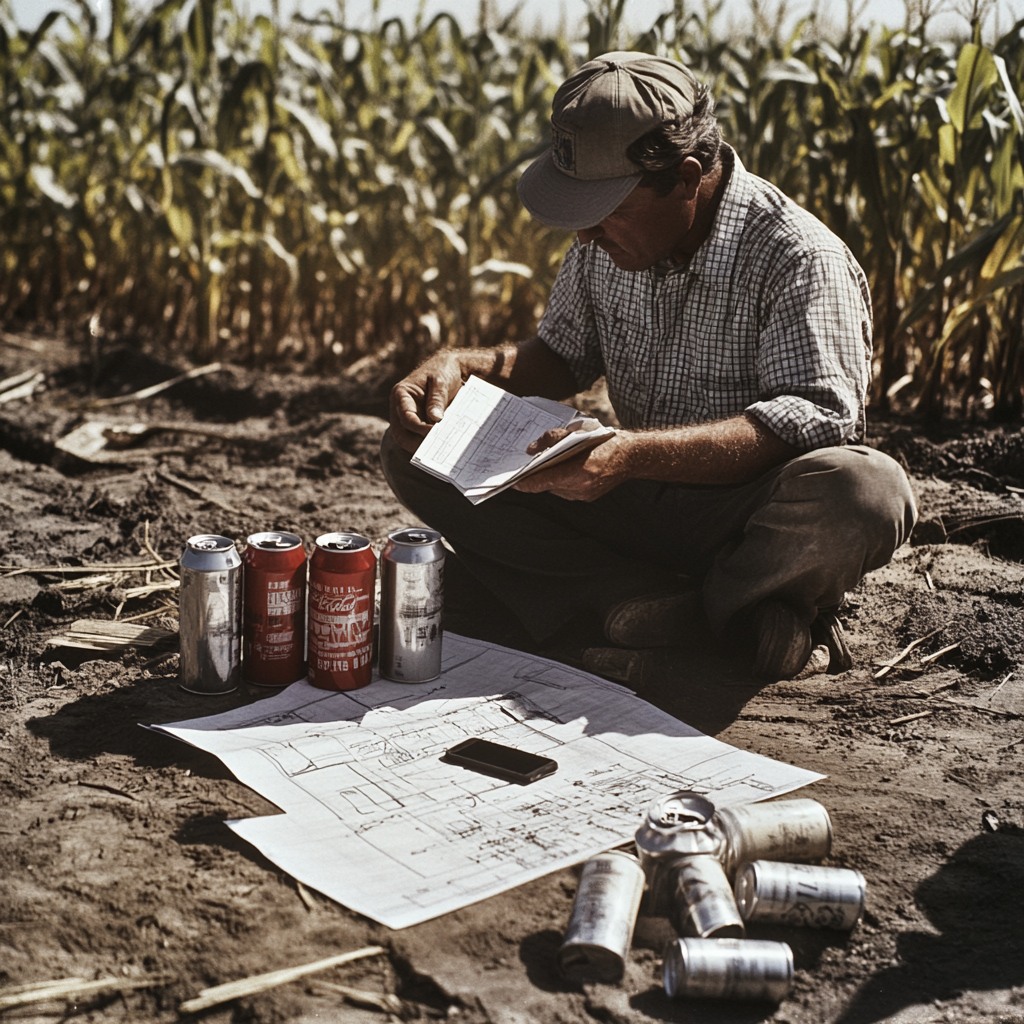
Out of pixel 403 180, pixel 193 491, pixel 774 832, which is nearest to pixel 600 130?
pixel 774 832

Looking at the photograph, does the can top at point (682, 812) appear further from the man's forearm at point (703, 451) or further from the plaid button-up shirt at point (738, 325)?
the plaid button-up shirt at point (738, 325)

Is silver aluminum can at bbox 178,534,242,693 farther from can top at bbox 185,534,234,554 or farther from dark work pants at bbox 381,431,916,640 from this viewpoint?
dark work pants at bbox 381,431,916,640

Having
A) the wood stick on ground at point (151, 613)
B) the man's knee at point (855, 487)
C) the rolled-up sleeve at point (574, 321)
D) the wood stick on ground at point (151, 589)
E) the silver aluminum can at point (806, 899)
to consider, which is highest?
the rolled-up sleeve at point (574, 321)

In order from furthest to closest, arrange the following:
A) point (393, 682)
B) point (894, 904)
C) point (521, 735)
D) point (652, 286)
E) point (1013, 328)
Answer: point (1013, 328) < point (652, 286) < point (393, 682) < point (521, 735) < point (894, 904)

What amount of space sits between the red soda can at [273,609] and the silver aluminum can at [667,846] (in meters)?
1.02

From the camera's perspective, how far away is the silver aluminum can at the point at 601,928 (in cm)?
157

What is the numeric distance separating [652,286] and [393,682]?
1198 millimetres

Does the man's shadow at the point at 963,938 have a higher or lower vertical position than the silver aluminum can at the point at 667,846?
lower

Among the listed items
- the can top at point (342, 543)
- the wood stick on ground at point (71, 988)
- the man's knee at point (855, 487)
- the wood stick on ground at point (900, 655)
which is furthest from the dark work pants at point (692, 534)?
the wood stick on ground at point (71, 988)

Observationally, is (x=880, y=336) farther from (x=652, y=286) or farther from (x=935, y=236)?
(x=652, y=286)

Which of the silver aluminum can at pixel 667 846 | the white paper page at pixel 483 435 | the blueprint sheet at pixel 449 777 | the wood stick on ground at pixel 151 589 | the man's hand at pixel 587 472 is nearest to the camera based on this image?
the silver aluminum can at pixel 667 846

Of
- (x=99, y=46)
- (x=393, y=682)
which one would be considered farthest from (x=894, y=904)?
(x=99, y=46)

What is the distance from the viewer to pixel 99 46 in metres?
7.14

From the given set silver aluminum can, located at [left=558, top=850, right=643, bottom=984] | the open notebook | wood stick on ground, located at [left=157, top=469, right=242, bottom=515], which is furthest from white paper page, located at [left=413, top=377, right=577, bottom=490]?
wood stick on ground, located at [left=157, top=469, right=242, bottom=515]
